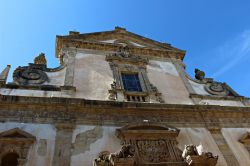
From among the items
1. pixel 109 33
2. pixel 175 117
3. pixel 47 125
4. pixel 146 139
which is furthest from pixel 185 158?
pixel 109 33

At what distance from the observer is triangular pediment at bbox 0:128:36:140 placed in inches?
296

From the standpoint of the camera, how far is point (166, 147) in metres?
8.37

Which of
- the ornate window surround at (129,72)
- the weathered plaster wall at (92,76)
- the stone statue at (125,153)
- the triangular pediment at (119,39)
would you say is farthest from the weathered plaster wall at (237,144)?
the triangular pediment at (119,39)

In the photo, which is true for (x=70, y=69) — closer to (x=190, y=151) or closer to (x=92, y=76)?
(x=92, y=76)

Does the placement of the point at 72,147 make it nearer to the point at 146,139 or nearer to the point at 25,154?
the point at 25,154

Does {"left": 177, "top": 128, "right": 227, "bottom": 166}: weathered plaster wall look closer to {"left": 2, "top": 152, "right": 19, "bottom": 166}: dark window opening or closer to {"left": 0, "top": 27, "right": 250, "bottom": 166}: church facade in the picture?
{"left": 0, "top": 27, "right": 250, "bottom": 166}: church facade

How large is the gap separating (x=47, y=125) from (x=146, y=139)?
3.32 m

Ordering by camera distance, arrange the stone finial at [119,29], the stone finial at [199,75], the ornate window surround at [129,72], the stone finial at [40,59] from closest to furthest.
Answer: the ornate window surround at [129,72], the stone finial at [40,59], the stone finial at [199,75], the stone finial at [119,29]

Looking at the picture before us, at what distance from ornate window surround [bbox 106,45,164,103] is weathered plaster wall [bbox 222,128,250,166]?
2.86 m

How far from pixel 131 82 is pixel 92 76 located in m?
1.81

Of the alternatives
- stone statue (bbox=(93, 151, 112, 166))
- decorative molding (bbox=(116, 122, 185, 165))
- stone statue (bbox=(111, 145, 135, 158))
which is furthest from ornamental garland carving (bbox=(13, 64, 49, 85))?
stone statue (bbox=(111, 145, 135, 158))

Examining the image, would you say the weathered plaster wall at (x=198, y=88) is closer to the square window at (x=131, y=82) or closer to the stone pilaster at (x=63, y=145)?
the square window at (x=131, y=82)

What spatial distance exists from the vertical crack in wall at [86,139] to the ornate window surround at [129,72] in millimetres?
1880

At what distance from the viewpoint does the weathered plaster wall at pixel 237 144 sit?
8.86 metres
